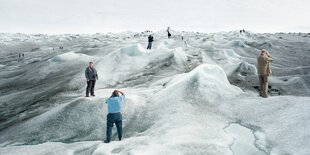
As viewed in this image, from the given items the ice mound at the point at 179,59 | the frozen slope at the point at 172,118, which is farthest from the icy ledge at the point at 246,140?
the ice mound at the point at 179,59

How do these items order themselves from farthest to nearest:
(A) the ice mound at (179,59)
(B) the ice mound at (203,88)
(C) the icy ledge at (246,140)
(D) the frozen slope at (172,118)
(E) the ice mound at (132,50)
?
(E) the ice mound at (132,50), (A) the ice mound at (179,59), (B) the ice mound at (203,88), (D) the frozen slope at (172,118), (C) the icy ledge at (246,140)

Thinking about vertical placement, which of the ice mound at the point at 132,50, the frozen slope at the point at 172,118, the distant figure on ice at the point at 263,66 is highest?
the distant figure on ice at the point at 263,66

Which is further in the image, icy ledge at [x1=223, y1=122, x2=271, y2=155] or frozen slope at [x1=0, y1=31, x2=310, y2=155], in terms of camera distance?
frozen slope at [x1=0, y1=31, x2=310, y2=155]

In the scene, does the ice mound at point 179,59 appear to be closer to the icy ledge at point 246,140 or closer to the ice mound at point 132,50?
the ice mound at point 132,50

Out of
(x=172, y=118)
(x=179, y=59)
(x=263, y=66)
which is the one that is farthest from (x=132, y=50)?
(x=172, y=118)

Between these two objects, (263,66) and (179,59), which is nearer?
(263,66)

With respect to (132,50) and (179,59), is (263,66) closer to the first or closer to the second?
(179,59)

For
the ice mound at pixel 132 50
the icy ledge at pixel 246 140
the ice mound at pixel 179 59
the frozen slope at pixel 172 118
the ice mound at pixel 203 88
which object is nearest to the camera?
the icy ledge at pixel 246 140

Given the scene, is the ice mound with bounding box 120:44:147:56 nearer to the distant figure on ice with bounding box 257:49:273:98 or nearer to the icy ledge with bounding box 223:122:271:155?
the distant figure on ice with bounding box 257:49:273:98

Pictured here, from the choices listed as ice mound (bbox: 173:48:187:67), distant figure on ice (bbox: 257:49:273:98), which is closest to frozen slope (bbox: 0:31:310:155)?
distant figure on ice (bbox: 257:49:273:98)

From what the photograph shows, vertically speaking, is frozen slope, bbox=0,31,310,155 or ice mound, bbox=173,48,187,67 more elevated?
ice mound, bbox=173,48,187,67

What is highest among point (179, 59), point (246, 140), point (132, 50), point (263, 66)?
point (263, 66)

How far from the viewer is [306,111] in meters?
14.7

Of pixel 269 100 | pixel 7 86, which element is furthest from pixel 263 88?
pixel 7 86
